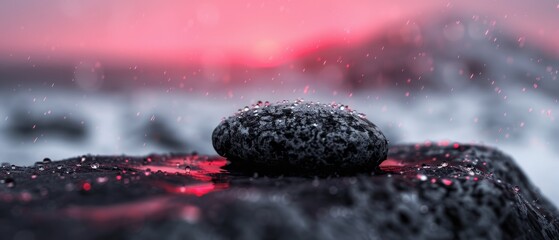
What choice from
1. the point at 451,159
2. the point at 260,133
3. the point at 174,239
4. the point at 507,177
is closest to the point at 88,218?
the point at 174,239

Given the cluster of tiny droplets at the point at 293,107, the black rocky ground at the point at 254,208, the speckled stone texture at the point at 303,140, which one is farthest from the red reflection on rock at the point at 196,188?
the cluster of tiny droplets at the point at 293,107

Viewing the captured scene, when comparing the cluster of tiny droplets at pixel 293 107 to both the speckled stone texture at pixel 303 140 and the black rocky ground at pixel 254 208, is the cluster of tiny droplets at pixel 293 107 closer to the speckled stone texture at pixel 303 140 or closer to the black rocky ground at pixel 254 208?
the speckled stone texture at pixel 303 140

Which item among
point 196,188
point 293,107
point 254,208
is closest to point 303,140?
point 293,107

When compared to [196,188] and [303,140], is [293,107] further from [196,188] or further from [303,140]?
[196,188]

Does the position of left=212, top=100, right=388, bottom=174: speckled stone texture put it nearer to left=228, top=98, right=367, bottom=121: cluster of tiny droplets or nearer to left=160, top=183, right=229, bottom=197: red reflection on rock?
left=228, top=98, right=367, bottom=121: cluster of tiny droplets

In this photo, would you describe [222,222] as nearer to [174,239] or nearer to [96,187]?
[174,239]

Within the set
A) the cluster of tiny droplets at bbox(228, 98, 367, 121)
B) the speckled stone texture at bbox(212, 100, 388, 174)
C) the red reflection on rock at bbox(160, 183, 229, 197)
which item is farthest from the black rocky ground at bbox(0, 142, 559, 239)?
the cluster of tiny droplets at bbox(228, 98, 367, 121)
